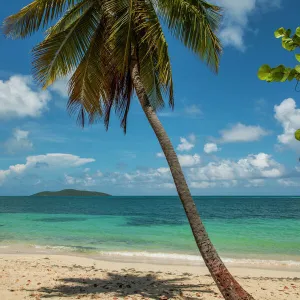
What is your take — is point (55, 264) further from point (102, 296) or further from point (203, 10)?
point (203, 10)

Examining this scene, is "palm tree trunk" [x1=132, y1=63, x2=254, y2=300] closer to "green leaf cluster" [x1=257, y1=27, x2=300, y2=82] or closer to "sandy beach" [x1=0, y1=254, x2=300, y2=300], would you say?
"sandy beach" [x1=0, y1=254, x2=300, y2=300]

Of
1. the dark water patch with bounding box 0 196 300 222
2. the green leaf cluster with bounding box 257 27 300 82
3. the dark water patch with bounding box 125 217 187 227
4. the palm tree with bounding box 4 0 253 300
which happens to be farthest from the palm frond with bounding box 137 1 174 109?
the dark water patch with bounding box 0 196 300 222

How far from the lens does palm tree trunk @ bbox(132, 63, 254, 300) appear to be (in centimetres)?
635

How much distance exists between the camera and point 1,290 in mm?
8594

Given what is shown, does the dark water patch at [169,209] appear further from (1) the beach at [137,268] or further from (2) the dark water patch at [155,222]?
(1) the beach at [137,268]

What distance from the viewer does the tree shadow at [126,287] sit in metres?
8.46

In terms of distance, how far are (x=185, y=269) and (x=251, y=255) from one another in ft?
16.2

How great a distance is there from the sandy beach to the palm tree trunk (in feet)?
6.56

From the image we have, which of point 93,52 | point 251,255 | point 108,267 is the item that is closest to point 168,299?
point 108,267

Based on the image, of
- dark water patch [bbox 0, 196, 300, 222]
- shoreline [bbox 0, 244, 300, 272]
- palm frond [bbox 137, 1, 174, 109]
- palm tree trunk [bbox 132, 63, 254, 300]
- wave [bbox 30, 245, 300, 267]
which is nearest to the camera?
palm tree trunk [bbox 132, 63, 254, 300]

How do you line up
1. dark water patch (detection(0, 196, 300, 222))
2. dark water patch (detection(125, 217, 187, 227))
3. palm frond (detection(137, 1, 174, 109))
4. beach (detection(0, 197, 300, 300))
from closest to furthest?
palm frond (detection(137, 1, 174, 109))
beach (detection(0, 197, 300, 300))
dark water patch (detection(125, 217, 187, 227))
dark water patch (detection(0, 196, 300, 222))

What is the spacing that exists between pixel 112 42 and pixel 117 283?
6.29 m

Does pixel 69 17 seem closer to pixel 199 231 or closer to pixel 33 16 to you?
pixel 33 16

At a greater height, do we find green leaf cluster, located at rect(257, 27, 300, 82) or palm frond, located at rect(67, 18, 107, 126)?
palm frond, located at rect(67, 18, 107, 126)
